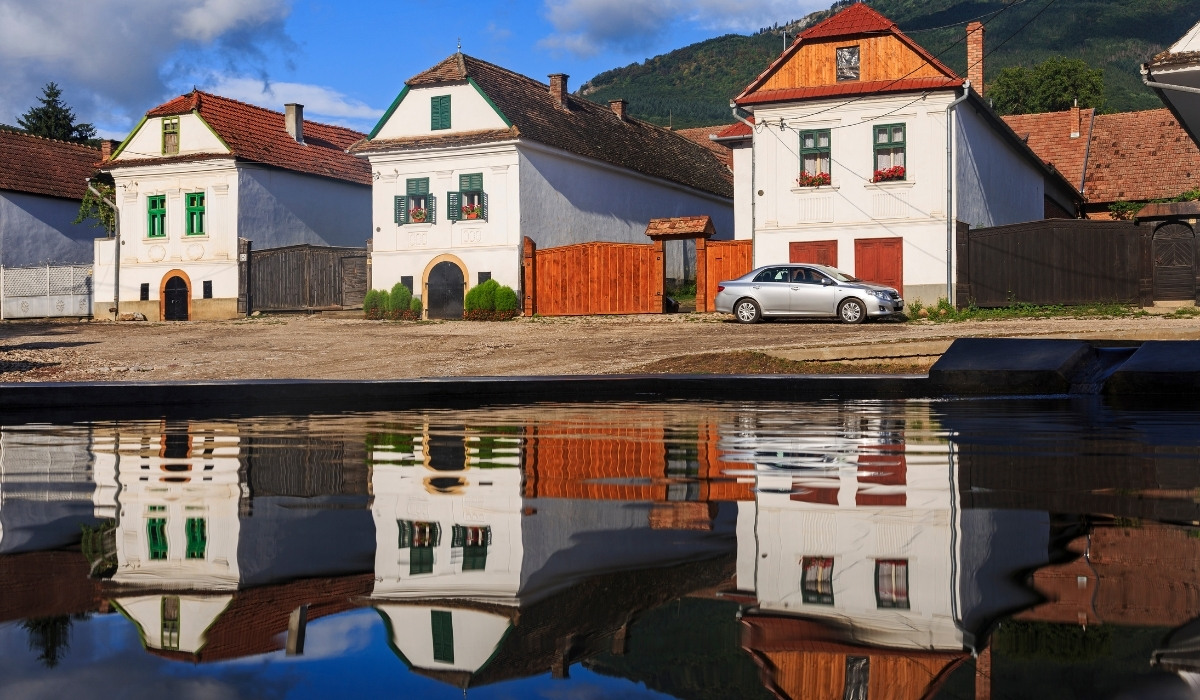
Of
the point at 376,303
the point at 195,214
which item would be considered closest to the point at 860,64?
the point at 376,303

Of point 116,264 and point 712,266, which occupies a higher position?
point 116,264

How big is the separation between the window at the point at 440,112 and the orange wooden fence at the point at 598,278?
5.45 metres

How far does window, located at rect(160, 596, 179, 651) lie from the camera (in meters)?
A: 1.91

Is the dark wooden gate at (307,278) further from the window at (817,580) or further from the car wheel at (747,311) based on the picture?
the window at (817,580)

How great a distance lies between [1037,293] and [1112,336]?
13373 mm

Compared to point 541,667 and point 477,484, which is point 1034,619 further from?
point 477,484

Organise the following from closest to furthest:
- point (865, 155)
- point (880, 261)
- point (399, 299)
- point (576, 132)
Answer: point (880, 261) < point (865, 155) < point (399, 299) < point (576, 132)

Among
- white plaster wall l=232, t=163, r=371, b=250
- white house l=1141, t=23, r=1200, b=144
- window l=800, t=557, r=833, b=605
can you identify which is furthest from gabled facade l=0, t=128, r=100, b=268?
window l=800, t=557, r=833, b=605

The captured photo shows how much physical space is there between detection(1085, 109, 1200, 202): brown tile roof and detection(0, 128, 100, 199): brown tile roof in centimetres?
4113

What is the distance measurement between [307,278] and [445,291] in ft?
18.5

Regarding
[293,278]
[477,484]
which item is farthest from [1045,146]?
[477,484]

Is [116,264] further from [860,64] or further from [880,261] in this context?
[880,261]

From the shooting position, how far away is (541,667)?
1766 millimetres

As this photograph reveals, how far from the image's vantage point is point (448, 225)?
40.5 meters
